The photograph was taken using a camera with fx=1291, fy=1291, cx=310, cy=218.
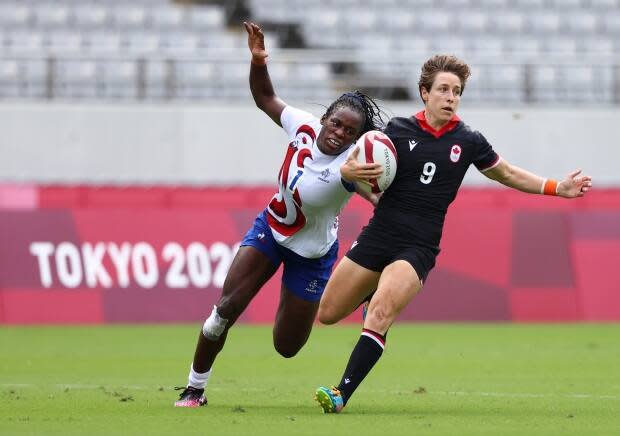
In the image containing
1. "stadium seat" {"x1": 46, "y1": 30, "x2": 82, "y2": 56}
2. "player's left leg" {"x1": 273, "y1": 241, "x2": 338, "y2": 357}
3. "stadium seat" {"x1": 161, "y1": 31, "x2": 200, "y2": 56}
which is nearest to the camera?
"player's left leg" {"x1": 273, "y1": 241, "x2": 338, "y2": 357}

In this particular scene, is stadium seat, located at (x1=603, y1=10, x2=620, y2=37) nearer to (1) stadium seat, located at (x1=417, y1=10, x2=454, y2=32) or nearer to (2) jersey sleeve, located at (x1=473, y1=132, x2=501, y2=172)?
(1) stadium seat, located at (x1=417, y1=10, x2=454, y2=32)

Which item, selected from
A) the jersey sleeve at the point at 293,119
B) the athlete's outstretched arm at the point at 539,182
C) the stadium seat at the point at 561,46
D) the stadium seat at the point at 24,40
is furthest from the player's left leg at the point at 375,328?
the stadium seat at the point at 561,46

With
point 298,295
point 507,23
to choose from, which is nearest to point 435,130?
point 298,295

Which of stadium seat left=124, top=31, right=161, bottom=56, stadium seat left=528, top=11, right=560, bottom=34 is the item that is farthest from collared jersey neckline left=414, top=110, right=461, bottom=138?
stadium seat left=528, top=11, right=560, bottom=34

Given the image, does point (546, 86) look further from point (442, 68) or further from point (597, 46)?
point (442, 68)

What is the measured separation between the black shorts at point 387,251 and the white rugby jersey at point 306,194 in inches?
17.3

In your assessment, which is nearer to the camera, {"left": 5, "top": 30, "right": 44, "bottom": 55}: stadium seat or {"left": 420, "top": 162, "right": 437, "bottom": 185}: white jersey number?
{"left": 420, "top": 162, "right": 437, "bottom": 185}: white jersey number

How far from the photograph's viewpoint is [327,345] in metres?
14.5

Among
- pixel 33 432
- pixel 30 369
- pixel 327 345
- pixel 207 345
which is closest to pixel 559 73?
pixel 327 345

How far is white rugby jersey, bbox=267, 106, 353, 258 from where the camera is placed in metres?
8.65

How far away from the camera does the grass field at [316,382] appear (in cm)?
758

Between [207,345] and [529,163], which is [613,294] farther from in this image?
[207,345]

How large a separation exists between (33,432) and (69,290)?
9989 millimetres

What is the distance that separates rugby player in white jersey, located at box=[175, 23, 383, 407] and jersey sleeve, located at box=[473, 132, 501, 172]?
0.72 metres
